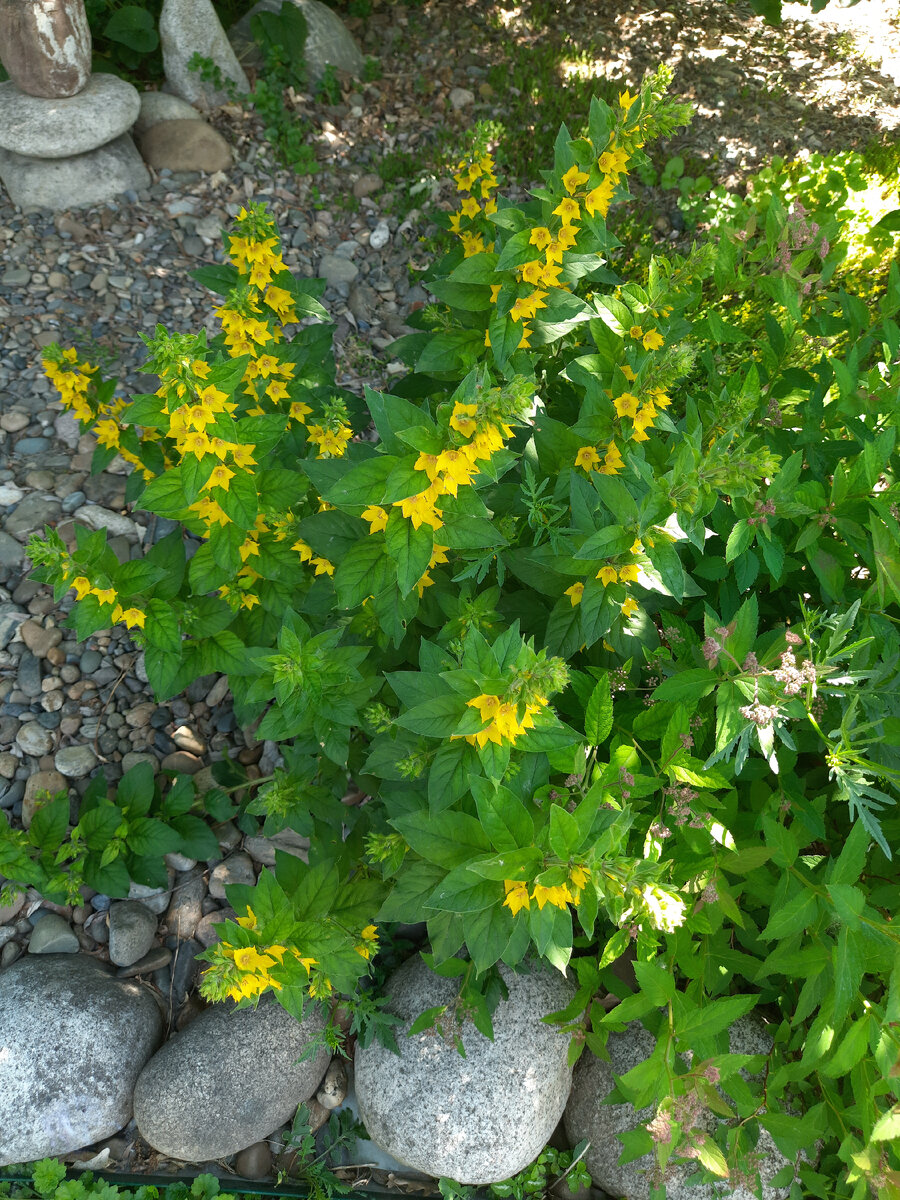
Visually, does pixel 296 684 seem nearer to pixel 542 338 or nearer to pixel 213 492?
pixel 213 492

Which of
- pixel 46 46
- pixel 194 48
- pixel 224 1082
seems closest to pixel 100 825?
pixel 224 1082

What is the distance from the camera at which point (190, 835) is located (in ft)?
8.52

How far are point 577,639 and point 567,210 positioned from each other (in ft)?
3.00

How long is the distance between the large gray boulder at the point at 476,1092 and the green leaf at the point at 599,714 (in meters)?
1.02

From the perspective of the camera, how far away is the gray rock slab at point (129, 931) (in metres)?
2.54

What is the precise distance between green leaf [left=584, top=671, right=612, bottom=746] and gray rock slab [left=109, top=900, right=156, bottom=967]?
169cm

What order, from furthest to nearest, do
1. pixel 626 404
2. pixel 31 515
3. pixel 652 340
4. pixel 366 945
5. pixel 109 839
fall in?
pixel 31 515
pixel 109 839
pixel 366 945
pixel 652 340
pixel 626 404

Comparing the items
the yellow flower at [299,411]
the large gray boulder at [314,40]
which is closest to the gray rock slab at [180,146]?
the large gray boulder at [314,40]

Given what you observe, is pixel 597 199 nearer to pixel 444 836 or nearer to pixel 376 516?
pixel 376 516

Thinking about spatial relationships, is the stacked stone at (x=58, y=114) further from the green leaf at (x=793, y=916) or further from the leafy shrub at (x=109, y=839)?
the green leaf at (x=793, y=916)

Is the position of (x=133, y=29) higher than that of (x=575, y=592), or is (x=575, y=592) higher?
(x=575, y=592)

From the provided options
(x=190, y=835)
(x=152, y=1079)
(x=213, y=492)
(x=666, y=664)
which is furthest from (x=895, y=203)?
(x=152, y=1079)

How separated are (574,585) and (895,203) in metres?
3.65

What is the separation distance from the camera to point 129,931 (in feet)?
→ 8.38
